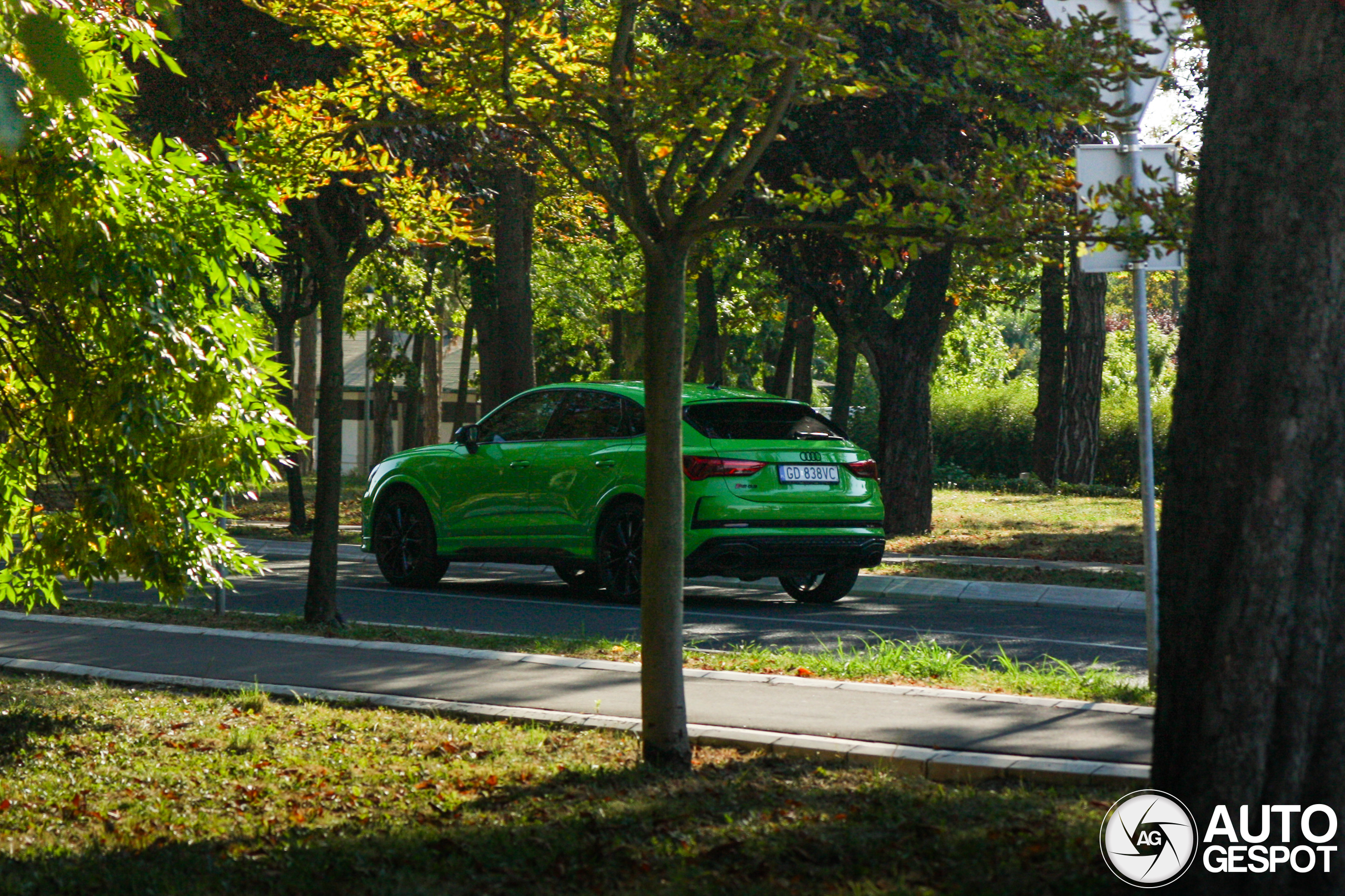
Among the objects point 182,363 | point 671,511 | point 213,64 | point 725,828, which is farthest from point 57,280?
point 213,64

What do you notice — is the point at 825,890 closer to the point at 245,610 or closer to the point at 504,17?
the point at 504,17

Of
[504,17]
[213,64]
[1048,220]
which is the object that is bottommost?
[1048,220]

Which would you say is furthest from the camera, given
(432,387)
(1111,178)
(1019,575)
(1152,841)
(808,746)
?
(432,387)

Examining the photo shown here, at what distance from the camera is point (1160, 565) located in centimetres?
420

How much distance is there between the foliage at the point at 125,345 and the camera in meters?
6.46

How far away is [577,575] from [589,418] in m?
2.62

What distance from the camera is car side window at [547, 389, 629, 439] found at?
1270 cm

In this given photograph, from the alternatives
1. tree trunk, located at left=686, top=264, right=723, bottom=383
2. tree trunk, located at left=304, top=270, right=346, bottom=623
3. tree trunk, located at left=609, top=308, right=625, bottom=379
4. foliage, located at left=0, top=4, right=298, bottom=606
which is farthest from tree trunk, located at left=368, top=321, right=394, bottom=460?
foliage, located at left=0, top=4, right=298, bottom=606

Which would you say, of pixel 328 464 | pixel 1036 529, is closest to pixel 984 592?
pixel 1036 529

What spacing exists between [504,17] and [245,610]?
7710mm

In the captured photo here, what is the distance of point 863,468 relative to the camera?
12.4m

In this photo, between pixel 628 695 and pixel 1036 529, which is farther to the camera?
pixel 1036 529

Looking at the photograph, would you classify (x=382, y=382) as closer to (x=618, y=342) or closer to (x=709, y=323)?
(x=618, y=342)

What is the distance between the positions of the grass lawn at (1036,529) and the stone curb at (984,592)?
2.53 meters
